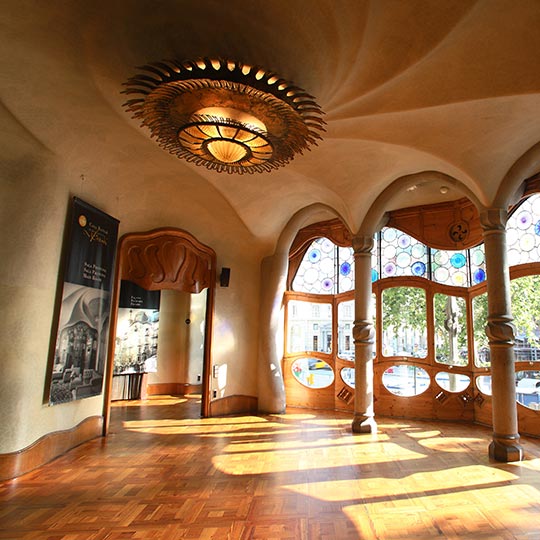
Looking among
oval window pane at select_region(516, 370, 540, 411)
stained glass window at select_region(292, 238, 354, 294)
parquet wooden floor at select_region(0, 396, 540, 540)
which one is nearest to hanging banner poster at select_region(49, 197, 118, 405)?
parquet wooden floor at select_region(0, 396, 540, 540)

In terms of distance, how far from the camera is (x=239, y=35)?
11.2 ft

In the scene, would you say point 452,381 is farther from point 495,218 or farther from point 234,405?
point 234,405

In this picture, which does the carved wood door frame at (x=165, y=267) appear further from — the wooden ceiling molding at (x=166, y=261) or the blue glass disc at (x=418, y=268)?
the blue glass disc at (x=418, y=268)

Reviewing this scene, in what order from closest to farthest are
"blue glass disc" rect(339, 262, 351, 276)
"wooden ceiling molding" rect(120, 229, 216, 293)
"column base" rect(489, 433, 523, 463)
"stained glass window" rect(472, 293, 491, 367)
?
"column base" rect(489, 433, 523, 463) < "wooden ceiling molding" rect(120, 229, 216, 293) < "stained glass window" rect(472, 293, 491, 367) < "blue glass disc" rect(339, 262, 351, 276)

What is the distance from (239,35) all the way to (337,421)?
598cm

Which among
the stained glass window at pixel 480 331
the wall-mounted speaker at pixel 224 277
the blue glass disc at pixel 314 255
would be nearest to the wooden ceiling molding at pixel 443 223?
the stained glass window at pixel 480 331

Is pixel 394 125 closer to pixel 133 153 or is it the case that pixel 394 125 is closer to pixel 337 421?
pixel 133 153

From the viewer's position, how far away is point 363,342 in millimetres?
6441

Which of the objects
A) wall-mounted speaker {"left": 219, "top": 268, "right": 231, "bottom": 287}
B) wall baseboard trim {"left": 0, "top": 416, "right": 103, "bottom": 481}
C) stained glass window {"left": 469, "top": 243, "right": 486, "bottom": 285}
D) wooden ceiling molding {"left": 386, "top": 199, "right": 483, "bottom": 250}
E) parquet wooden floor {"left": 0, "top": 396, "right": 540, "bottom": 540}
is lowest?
parquet wooden floor {"left": 0, "top": 396, "right": 540, "bottom": 540}

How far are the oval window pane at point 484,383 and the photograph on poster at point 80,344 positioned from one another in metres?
6.04

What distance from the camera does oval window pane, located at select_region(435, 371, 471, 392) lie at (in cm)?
738

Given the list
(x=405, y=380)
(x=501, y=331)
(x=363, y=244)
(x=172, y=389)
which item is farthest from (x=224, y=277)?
(x=501, y=331)

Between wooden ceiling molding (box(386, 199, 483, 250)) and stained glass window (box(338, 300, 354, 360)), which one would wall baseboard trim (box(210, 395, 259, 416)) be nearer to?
stained glass window (box(338, 300, 354, 360))

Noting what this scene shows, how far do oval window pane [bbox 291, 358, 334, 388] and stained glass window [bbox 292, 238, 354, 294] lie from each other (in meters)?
1.49
